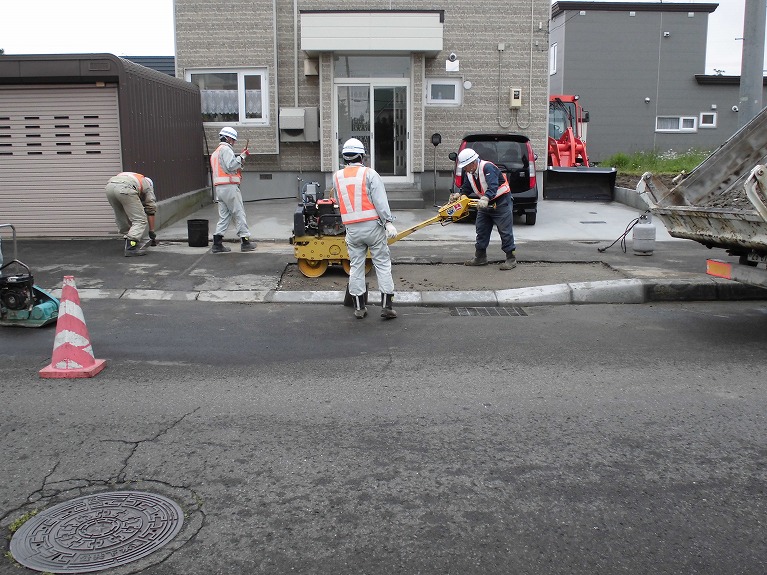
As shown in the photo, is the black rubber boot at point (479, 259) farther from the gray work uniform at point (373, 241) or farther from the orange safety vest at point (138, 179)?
the orange safety vest at point (138, 179)

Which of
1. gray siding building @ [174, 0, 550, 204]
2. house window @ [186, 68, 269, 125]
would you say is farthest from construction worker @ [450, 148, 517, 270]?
house window @ [186, 68, 269, 125]

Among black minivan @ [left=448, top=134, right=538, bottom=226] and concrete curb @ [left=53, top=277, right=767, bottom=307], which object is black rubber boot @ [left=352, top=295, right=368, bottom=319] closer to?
concrete curb @ [left=53, top=277, right=767, bottom=307]

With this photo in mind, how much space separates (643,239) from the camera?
11781 millimetres

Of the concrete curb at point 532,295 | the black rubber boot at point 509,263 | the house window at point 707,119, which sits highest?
the house window at point 707,119

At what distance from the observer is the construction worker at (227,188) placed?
1184 centimetres

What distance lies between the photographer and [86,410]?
18.5ft

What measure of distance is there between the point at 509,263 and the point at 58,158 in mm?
7756

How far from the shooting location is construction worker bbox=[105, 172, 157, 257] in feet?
38.4

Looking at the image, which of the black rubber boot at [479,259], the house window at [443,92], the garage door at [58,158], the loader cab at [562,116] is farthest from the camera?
the loader cab at [562,116]

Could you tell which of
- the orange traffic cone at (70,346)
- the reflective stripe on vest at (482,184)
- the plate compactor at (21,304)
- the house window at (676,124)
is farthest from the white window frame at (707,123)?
the orange traffic cone at (70,346)

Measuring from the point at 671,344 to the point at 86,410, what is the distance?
523 cm

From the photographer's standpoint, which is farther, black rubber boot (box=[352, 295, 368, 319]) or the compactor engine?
the compactor engine

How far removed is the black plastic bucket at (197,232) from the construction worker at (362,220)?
15.4 feet

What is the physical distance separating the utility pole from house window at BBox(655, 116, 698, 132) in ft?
77.8
